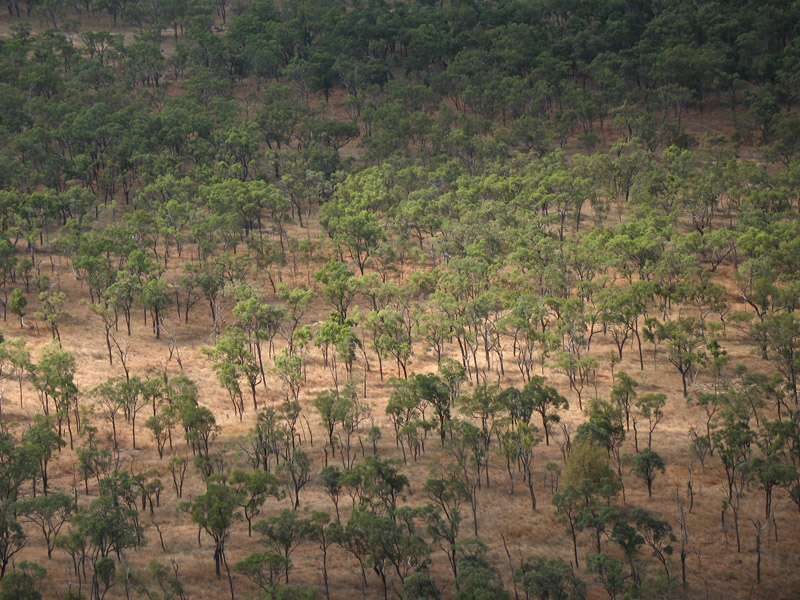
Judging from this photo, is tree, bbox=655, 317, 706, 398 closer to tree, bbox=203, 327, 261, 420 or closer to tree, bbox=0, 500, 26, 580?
tree, bbox=203, 327, 261, 420

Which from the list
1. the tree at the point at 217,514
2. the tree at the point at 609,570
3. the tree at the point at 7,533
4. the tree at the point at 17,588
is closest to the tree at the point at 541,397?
the tree at the point at 609,570

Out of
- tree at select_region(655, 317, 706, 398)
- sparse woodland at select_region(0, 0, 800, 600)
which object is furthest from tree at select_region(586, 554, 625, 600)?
tree at select_region(655, 317, 706, 398)

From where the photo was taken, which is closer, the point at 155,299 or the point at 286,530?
the point at 286,530

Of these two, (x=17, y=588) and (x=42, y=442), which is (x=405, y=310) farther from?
(x=17, y=588)

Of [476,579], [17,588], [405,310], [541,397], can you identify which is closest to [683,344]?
[541,397]

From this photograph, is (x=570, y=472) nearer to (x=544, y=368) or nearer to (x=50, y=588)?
(x=544, y=368)
